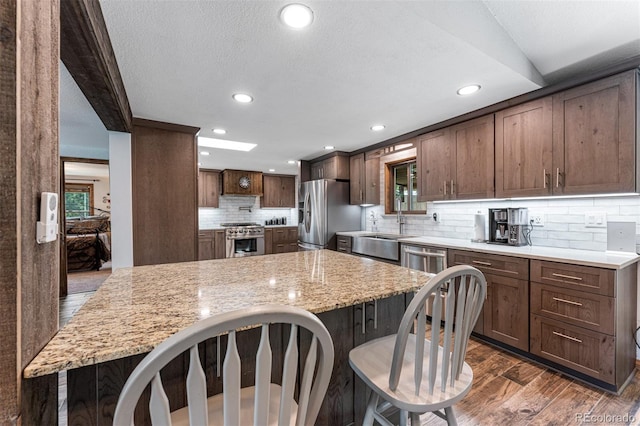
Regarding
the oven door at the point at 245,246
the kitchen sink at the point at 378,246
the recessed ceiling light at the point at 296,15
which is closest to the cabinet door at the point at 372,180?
the kitchen sink at the point at 378,246

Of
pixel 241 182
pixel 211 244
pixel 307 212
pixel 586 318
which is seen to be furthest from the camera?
pixel 241 182

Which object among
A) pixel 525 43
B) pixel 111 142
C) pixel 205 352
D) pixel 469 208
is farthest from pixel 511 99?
pixel 111 142

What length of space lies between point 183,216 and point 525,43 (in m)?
3.47

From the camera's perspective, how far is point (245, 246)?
5.88m

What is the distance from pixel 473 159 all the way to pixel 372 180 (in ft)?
5.21

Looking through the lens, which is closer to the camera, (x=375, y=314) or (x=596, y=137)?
(x=375, y=314)

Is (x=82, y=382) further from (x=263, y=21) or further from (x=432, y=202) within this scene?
(x=432, y=202)

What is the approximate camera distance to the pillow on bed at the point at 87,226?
6.21 metres

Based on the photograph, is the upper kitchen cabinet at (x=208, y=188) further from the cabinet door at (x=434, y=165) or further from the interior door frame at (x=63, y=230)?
the cabinet door at (x=434, y=165)

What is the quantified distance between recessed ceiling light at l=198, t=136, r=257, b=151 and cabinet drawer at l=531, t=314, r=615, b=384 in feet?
12.5

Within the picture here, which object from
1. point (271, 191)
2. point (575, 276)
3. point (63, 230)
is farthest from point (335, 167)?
point (63, 230)

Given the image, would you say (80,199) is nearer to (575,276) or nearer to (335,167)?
(335,167)

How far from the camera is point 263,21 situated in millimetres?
1447

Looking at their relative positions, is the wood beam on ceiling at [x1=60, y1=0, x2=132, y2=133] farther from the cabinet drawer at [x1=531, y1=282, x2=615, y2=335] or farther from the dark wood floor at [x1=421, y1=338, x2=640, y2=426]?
the cabinet drawer at [x1=531, y1=282, x2=615, y2=335]
